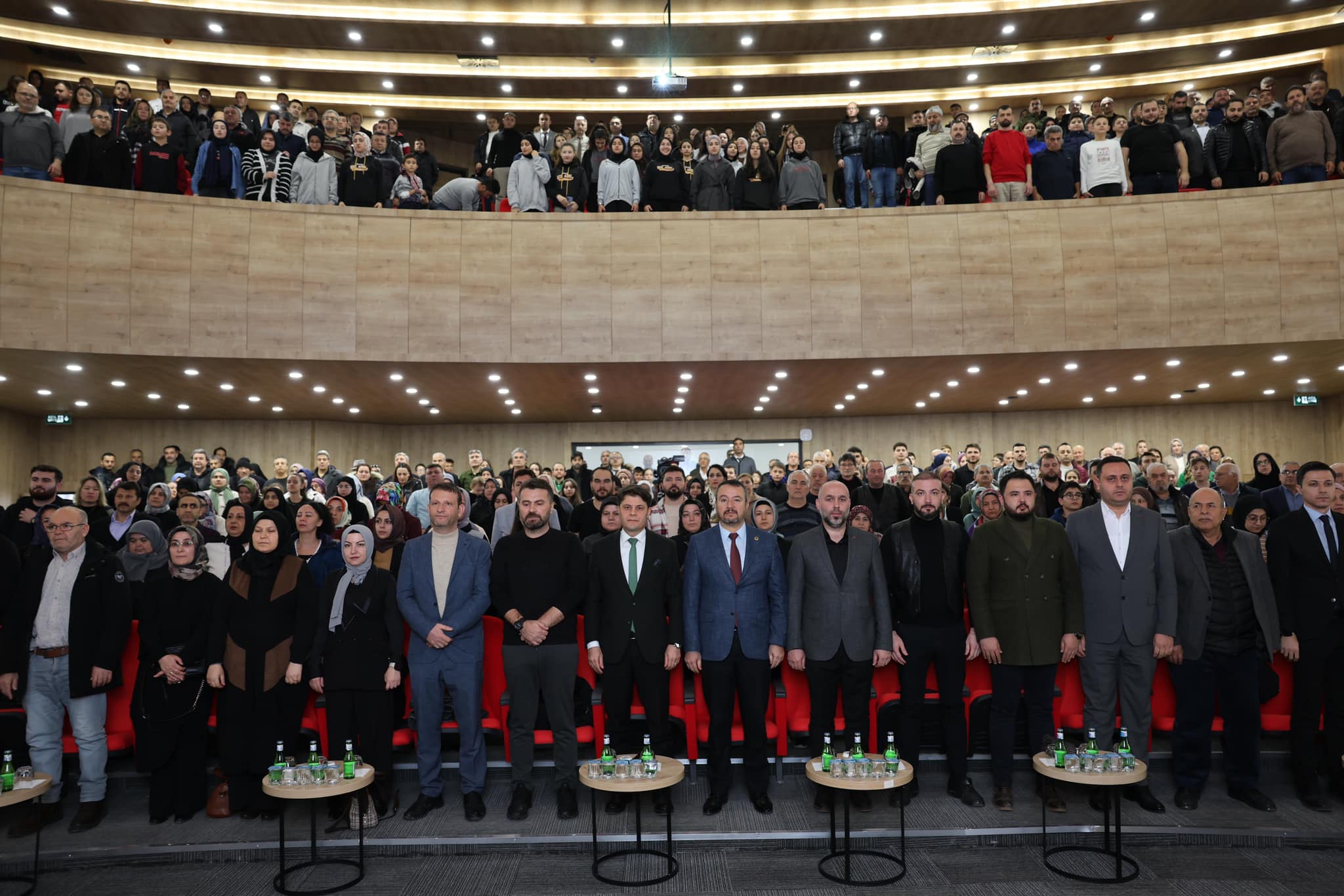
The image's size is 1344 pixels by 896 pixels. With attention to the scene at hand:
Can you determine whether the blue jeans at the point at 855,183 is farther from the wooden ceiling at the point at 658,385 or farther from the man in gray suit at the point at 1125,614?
the man in gray suit at the point at 1125,614

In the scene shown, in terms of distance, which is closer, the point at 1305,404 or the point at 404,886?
Result: the point at 404,886

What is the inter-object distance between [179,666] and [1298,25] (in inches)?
668

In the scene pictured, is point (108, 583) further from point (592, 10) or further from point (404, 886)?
point (592, 10)

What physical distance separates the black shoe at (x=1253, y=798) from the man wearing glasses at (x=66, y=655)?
6180 millimetres

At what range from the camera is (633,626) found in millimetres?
4289

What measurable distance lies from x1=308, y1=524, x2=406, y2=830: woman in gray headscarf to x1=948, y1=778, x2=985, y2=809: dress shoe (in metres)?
3.09

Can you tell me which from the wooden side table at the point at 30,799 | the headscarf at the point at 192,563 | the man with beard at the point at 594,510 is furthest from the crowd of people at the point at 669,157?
the wooden side table at the point at 30,799

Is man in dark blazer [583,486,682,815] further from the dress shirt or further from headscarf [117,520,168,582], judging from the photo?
headscarf [117,520,168,582]

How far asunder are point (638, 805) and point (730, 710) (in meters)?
0.97

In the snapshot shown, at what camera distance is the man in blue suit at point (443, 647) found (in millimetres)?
4250

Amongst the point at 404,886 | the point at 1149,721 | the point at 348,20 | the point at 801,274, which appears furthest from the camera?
the point at 348,20

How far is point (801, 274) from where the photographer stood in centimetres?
999

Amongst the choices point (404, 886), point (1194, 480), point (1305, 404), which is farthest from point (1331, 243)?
point (404, 886)

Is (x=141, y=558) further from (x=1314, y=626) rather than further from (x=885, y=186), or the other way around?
(x=885, y=186)
